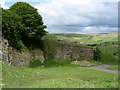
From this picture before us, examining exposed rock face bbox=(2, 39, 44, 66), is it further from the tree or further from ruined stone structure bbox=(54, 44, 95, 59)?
ruined stone structure bbox=(54, 44, 95, 59)

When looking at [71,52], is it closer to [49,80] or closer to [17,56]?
[17,56]

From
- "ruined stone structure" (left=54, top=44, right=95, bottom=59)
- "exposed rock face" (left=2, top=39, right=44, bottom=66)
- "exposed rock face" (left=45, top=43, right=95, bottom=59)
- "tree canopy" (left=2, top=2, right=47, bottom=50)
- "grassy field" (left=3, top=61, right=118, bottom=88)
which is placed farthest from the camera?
"ruined stone structure" (left=54, top=44, right=95, bottom=59)

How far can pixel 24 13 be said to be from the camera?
1729 inches

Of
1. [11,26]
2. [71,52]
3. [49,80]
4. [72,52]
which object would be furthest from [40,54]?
[49,80]

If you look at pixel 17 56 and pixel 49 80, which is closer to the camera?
pixel 49 80

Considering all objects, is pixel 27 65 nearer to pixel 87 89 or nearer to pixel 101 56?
pixel 87 89

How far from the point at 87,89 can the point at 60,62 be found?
37.9 m

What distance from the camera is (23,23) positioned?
43125 millimetres

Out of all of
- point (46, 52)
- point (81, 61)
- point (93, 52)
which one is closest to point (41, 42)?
point (46, 52)

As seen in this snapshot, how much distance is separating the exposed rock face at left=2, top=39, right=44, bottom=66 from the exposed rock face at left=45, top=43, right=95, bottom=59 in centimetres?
882

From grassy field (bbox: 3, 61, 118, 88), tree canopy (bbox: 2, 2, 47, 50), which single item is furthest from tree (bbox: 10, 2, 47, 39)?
grassy field (bbox: 3, 61, 118, 88)

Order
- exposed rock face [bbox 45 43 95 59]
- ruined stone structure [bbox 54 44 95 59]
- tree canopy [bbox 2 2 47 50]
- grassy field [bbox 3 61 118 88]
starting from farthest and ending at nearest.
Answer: ruined stone structure [bbox 54 44 95 59]
exposed rock face [bbox 45 43 95 59]
tree canopy [bbox 2 2 47 50]
grassy field [bbox 3 61 118 88]

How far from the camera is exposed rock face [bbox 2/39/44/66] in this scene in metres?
34.3

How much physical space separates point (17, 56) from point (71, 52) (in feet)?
77.4
